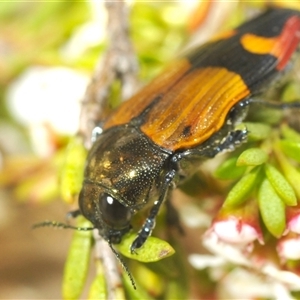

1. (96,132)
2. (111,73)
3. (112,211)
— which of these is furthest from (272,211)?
(111,73)

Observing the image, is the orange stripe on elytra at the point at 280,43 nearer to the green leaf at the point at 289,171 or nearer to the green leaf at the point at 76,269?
the green leaf at the point at 289,171

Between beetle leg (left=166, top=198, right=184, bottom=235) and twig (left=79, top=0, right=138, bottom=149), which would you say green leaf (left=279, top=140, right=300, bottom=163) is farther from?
twig (left=79, top=0, right=138, bottom=149)

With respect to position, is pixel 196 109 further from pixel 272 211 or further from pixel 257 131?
pixel 272 211

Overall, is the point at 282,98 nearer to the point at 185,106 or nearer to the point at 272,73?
the point at 272,73

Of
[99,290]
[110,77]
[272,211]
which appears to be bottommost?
[99,290]

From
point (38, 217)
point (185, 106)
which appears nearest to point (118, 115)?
point (185, 106)

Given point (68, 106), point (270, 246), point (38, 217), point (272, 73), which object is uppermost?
point (272, 73)

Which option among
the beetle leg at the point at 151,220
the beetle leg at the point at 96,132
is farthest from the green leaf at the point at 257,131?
the beetle leg at the point at 96,132
